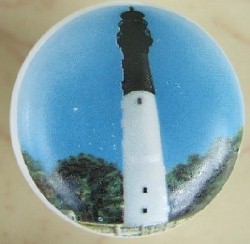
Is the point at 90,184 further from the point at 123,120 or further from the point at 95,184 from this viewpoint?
the point at 123,120

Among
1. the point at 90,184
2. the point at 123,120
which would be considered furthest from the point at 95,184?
the point at 123,120

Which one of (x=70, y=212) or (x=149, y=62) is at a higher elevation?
(x=149, y=62)

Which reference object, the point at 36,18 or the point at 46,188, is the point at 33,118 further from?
the point at 36,18

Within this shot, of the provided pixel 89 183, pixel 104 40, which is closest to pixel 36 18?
pixel 104 40

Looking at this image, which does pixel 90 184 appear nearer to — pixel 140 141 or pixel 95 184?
pixel 95 184
